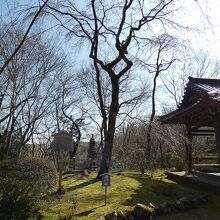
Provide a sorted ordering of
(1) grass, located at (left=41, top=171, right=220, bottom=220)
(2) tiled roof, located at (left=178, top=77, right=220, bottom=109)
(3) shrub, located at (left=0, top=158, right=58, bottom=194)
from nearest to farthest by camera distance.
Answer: (1) grass, located at (left=41, top=171, right=220, bottom=220), (3) shrub, located at (left=0, top=158, right=58, bottom=194), (2) tiled roof, located at (left=178, top=77, right=220, bottom=109)

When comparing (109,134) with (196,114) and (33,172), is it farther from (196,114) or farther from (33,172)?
(33,172)

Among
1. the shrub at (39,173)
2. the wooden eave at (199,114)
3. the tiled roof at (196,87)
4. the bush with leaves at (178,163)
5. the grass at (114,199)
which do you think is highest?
the tiled roof at (196,87)

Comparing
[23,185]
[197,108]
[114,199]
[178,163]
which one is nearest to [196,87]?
[197,108]

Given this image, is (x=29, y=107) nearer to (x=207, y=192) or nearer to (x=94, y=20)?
(x=94, y=20)

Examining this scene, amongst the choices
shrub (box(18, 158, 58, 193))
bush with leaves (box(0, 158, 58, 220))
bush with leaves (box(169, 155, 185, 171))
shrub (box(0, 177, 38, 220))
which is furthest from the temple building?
shrub (box(0, 177, 38, 220))

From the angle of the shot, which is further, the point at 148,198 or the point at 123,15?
the point at 123,15

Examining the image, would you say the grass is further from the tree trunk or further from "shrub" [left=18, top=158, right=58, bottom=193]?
the tree trunk

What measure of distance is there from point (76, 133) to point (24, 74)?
47.0 feet

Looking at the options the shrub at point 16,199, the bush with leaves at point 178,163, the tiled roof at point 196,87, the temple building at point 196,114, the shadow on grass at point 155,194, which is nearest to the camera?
the shrub at point 16,199

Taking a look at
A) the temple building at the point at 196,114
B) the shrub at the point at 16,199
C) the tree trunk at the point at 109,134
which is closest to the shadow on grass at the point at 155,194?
Answer: the tree trunk at the point at 109,134

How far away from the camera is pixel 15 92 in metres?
15.5

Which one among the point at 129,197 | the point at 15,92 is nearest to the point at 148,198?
the point at 129,197

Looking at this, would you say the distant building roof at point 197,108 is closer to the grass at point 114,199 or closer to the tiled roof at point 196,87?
the tiled roof at point 196,87

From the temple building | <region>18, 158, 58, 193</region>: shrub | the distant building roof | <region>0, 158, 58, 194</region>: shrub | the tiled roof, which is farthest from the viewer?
the tiled roof
